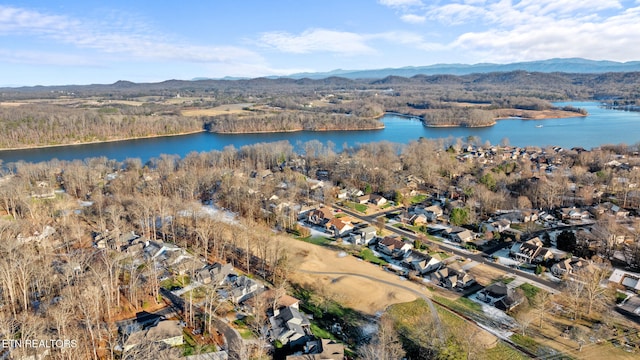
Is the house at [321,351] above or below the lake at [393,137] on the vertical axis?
below

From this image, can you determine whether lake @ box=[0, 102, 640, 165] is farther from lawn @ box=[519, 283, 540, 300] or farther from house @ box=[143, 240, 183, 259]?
lawn @ box=[519, 283, 540, 300]

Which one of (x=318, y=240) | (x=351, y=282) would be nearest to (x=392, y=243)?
(x=318, y=240)

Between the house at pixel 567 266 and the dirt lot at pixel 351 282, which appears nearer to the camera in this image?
the dirt lot at pixel 351 282

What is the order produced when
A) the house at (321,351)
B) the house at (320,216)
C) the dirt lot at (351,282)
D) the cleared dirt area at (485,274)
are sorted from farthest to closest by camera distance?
the house at (320,216) → the cleared dirt area at (485,274) → the dirt lot at (351,282) → the house at (321,351)

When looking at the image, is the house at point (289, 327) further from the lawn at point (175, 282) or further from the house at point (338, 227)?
the house at point (338, 227)

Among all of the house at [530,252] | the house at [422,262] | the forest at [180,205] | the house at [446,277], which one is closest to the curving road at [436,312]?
the house at [446,277]

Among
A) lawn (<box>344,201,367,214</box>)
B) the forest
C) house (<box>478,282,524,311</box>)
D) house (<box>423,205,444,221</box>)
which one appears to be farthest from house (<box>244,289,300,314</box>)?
house (<box>423,205,444,221</box>)

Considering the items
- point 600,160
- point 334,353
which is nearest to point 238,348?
point 334,353

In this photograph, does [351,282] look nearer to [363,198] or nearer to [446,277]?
[446,277]
